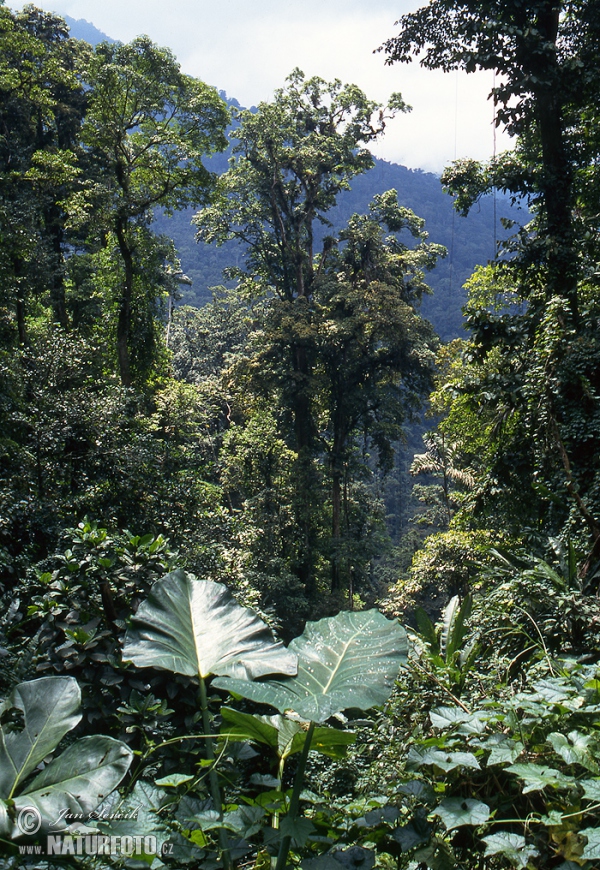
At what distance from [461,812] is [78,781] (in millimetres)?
770

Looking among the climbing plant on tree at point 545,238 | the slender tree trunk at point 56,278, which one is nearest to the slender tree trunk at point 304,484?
the slender tree trunk at point 56,278

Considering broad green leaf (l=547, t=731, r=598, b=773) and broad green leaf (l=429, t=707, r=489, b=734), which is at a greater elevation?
broad green leaf (l=429, t=707, r=489, b=734)

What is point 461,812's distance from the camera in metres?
1.24

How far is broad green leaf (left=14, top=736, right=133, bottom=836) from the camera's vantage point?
1.13 m

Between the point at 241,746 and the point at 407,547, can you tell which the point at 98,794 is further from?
the point at 407,547

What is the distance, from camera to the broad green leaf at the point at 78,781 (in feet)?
3.70

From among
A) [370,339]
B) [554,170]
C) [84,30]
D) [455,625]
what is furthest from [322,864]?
[84,30]

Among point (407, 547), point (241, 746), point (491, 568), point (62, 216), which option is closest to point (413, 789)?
point (241, 746)

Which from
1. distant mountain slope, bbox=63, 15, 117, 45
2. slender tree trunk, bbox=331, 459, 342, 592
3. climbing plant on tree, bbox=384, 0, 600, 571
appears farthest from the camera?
distant mountain slope, bbox=63, 15, 117, 45

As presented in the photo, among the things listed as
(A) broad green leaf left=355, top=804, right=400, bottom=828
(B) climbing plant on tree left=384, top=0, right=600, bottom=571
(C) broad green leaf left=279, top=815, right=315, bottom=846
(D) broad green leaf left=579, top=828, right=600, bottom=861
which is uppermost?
(B) climbing plant on tree left=384, top=0, right=600, bottom=571

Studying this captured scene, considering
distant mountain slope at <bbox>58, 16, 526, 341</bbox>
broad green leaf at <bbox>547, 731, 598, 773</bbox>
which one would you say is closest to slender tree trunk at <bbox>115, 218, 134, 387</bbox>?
broad green leaf at <bbox>547, 731, 598, 773</bbox>

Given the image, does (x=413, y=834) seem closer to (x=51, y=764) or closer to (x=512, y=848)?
(x=512, y=848)

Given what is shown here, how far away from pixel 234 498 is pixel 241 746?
1844 centimetres

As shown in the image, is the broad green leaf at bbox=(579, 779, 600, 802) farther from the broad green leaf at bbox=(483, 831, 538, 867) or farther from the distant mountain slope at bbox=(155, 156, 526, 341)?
the distant mountain slope at bbox=(155, 156, 526, 341)
